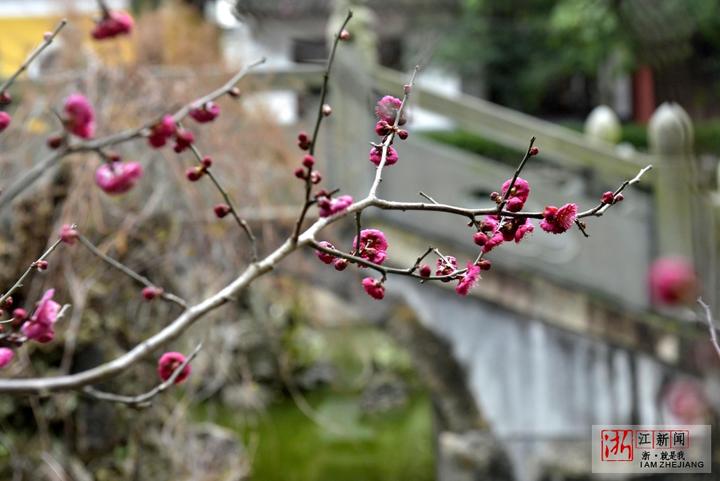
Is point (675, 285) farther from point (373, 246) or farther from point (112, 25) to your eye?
point (112, 25)

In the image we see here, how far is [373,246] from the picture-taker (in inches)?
48.8

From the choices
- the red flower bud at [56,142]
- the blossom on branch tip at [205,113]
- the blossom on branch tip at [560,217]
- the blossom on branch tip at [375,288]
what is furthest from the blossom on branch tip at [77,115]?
the blossom on branch tip at [560,217]

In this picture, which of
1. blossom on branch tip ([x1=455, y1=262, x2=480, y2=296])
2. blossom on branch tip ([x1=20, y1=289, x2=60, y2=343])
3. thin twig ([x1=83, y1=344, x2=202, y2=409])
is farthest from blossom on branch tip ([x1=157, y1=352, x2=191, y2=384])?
blossom on branch tip ([x1=455, y1=262, x2=480, y2=296])

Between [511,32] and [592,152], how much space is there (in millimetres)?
6900

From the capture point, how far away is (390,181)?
460 cm

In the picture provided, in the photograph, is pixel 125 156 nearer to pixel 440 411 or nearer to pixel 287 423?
pixel 440 411

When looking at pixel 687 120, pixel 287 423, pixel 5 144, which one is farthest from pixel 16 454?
pixel 287 423

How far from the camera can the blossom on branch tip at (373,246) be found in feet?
4.00

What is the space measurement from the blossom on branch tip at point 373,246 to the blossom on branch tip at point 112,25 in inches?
20.7

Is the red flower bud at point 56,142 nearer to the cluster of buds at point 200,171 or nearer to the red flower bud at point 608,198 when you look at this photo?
the cluster of buds at point 200,171

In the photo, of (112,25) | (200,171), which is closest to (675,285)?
(200,171)

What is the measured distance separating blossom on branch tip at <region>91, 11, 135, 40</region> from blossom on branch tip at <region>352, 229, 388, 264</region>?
0.52 metres

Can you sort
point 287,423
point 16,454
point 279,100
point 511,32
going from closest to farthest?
point 16,454 → point 279,100 → point 287,423 → point 511,32

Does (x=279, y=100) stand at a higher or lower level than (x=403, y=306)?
higher
